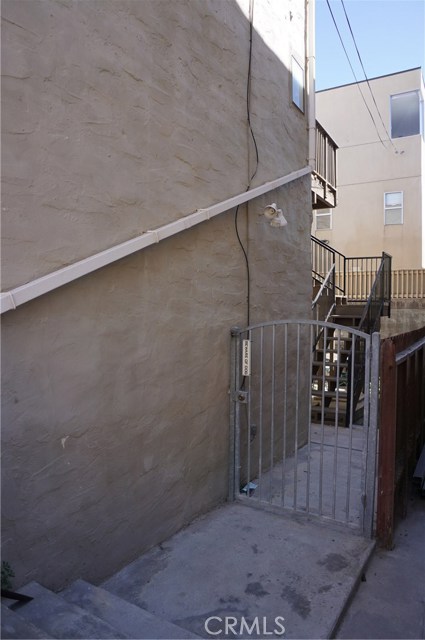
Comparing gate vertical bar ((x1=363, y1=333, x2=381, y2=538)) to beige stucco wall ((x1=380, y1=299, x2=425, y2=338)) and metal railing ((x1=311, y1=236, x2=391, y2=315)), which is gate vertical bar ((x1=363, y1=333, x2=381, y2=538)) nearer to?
metal railing ((x1=311, y1=236, x2=391, y2=315))

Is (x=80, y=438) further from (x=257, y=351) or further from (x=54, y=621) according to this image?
(x=257, y=351)

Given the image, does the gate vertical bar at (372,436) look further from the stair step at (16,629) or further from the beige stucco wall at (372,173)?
the beige stucco wall at (372,173)

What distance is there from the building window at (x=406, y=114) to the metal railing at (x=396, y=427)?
43.1 feet

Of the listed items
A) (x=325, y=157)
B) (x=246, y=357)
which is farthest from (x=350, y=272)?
(x=246, y=357)

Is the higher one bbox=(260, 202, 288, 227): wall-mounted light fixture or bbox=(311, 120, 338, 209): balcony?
bbox=(311, 120, 338, 209): balcony

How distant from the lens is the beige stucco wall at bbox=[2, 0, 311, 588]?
95.5 inches

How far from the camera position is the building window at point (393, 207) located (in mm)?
15155

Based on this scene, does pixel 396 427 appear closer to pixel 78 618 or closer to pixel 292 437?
pixel 292 437

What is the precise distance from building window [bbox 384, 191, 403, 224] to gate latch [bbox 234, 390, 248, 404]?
1295cm

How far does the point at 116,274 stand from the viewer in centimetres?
303

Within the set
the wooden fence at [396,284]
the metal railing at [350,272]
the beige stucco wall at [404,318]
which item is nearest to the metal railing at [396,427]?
the metal railing at [350,272]

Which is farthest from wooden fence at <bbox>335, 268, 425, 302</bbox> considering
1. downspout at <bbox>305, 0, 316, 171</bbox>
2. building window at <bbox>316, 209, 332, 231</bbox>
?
downspout at <bbox>305, 0, 316, 171</bbox>

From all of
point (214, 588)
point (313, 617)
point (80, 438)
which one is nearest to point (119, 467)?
point (80, 438)

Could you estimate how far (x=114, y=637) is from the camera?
2002 mm
